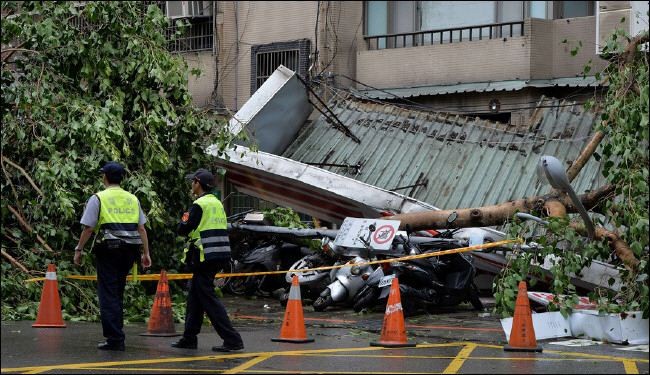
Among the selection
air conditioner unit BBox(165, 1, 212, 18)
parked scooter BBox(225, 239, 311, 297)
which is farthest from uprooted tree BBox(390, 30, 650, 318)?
air conditioner unit BBox(165, 1, 212, 18)

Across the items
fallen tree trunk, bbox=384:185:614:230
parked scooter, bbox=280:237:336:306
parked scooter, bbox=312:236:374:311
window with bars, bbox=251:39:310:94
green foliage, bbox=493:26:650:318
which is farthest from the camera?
window with bars, bbox=251:39:310:94

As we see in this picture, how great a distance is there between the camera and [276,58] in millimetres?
23078

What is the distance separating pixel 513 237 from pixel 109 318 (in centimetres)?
464

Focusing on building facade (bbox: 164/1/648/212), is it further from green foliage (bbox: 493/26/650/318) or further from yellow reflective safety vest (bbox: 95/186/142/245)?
yellow reflective safety vest (bbox: 95/186/142/245)

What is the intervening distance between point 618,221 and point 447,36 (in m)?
10.7

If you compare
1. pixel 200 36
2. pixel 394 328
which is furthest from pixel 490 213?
pixel 200 36

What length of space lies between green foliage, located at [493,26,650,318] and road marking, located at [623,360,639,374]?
1.37 metres

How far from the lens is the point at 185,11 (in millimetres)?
24312

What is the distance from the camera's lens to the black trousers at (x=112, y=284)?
990 cm

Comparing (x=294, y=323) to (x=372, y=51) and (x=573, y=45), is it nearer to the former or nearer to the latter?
(x=573, y=45)

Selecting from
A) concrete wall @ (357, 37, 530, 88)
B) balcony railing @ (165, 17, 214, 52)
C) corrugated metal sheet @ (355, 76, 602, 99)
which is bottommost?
corrugated metal sheet @ (355, 76, 602, 99)

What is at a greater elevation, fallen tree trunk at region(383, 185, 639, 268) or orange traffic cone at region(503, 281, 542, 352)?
fallen tree trunk at region(383, 185, 639, 268)

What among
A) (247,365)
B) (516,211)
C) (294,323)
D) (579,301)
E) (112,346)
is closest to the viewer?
(247,365)

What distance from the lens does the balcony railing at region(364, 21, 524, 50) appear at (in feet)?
67.1
